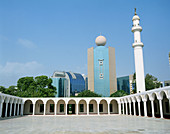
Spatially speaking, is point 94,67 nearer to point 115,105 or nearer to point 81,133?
point 115,105

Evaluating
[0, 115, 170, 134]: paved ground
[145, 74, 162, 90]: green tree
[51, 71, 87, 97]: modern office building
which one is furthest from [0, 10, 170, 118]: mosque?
[51, 71, 87, 97]: modern office building

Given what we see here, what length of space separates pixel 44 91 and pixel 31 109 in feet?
21.4

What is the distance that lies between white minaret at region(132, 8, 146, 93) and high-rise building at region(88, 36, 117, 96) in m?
33.7

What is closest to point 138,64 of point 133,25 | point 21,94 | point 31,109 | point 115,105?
point 133,25

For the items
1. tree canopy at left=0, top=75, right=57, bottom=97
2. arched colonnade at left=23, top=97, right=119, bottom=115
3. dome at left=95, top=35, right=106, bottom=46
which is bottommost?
arched colonnade at left=23, top=97, right=119, bottom=115

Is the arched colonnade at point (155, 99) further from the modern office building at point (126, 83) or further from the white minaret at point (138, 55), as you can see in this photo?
the modern office building at point (126, 83)

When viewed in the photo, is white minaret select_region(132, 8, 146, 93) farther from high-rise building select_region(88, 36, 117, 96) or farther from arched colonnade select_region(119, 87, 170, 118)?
high-rise building select_region(88, 36, 117, 96)

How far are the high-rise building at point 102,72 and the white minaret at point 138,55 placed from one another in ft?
111

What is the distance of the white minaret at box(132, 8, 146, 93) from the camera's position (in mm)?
27875

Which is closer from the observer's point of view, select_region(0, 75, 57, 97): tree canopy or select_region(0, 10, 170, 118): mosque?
select_region(0, 10, 170, 118): mosque

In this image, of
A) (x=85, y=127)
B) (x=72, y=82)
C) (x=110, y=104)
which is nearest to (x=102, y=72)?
(x=110, y=104)

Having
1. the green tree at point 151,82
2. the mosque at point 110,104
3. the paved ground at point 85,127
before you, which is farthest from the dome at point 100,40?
the paved ground at point 85,127

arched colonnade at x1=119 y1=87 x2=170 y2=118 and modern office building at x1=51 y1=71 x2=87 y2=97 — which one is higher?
modern office building at x1=51 y1=71 x2=87 y2=97

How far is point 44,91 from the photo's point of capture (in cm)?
4009
